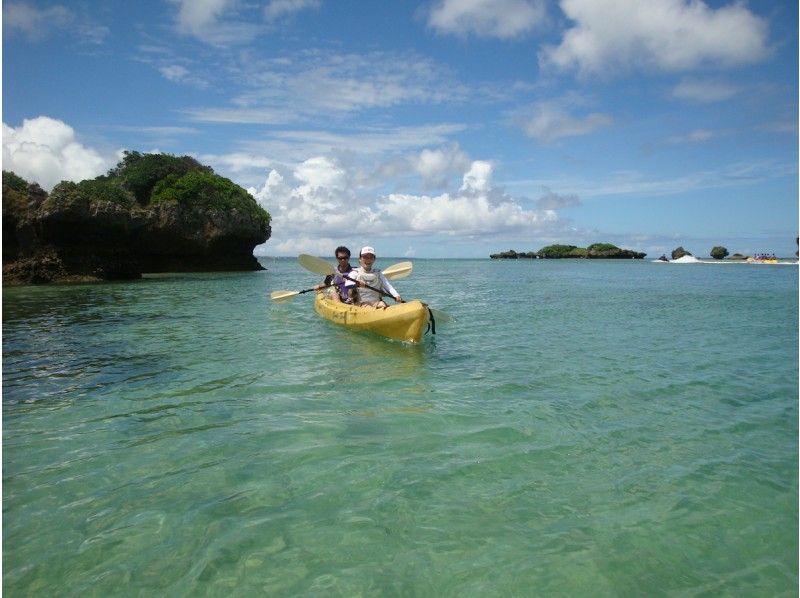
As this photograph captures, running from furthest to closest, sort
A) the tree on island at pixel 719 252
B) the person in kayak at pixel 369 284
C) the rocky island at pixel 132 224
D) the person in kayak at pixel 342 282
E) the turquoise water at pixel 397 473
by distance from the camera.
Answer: the tree on island at pixel 719 252, the rocky island at pixel 132 224, the person in kayak at pixel 342 282, the person in kayak at pixel 369 284, the turquoise water at pixel 397 473

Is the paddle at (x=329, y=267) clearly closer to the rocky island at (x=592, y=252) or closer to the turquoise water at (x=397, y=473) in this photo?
the turquoise water at (x=397, y=473)

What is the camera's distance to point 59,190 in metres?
26.0

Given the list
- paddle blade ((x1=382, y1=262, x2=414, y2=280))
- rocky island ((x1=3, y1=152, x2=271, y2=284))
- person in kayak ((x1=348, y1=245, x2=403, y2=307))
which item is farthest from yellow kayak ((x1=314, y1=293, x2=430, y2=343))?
rocky island ((x1=3, y1=152, x2=271, y2=284))

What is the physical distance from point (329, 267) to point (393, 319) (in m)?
4.30

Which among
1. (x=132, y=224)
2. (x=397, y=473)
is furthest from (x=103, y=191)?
(x=397, y=473)

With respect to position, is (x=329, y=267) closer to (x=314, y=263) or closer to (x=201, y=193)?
(x=314, y=263)

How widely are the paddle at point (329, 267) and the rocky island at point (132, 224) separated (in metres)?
17.8

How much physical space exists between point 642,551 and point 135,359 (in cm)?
784

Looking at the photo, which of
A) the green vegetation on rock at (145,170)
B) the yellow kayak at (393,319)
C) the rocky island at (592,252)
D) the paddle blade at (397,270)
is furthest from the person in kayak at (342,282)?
the rocky island at (592,252)

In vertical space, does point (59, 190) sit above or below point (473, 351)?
above

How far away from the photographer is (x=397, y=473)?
4.29 m

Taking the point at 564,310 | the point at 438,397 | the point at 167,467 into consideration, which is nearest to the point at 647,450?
the point at 438,397

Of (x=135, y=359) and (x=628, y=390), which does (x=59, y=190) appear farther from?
(x=628, y=390)

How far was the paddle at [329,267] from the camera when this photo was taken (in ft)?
42.7
